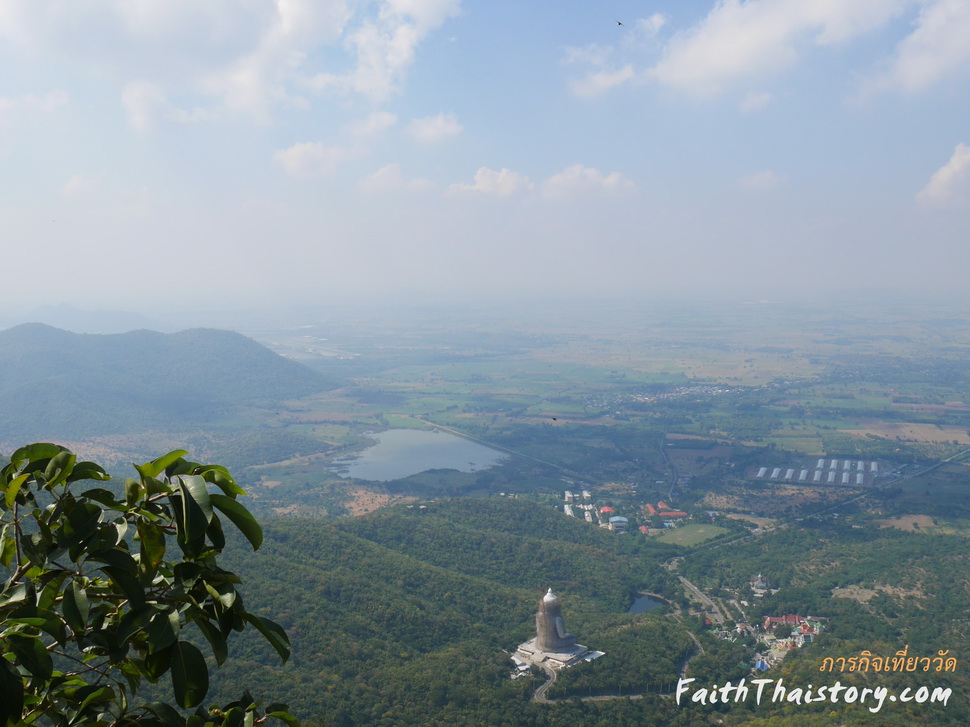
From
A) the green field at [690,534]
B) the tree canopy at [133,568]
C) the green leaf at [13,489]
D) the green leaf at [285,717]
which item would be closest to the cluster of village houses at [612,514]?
the green field at [690,534]

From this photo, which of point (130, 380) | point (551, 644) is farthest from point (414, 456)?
point (130, 380)

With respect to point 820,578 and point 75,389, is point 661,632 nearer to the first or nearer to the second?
point 820,578

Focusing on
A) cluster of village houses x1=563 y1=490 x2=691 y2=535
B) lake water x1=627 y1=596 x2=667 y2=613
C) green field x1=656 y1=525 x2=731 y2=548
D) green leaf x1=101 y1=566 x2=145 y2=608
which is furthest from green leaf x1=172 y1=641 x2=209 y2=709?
cluster of village houses x1=563 y1=490 x2=691 y2=535

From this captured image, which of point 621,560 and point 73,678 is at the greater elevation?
point 73,678

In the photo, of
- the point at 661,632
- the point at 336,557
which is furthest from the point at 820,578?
the point at 336,557

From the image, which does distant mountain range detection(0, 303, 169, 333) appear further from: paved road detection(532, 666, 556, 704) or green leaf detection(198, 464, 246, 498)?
green leaf detection(198, 464, 246, 498)
